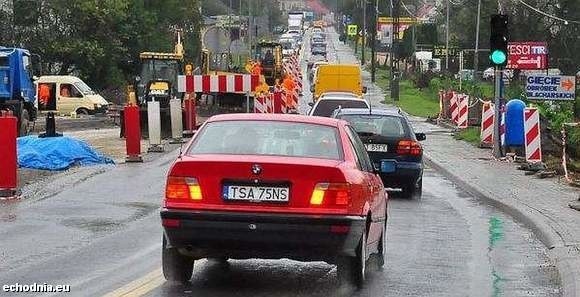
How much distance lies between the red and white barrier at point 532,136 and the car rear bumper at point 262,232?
652 inches

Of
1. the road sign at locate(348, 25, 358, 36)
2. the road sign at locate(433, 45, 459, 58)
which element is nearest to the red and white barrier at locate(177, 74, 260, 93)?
the road sign at locate(433, 45, 459, 58)

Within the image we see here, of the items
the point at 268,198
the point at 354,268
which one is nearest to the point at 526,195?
the point at 354,268

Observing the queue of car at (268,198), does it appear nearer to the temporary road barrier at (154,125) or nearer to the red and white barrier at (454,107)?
the temporary road barrier at (154,125)

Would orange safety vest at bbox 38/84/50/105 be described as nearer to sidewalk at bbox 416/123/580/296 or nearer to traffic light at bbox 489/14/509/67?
sidewalk at bbox 416/123/580/296

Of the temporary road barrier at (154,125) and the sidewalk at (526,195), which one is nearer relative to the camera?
the sidewalk at (526,195)

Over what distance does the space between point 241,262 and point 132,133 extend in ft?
43.8

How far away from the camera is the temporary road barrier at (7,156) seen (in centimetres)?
1728

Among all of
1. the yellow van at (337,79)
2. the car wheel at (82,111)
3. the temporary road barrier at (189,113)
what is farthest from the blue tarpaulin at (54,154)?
the car wheel at (82,111)

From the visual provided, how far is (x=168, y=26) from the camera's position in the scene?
71.6m

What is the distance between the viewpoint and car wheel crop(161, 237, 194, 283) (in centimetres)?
1006

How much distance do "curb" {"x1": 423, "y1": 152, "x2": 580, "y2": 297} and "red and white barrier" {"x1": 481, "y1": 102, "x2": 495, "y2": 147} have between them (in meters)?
8.20

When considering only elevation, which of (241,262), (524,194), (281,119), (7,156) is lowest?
(524,194)

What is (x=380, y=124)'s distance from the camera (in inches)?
815

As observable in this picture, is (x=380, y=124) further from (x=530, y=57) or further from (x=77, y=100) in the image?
(x=77, y=100)
